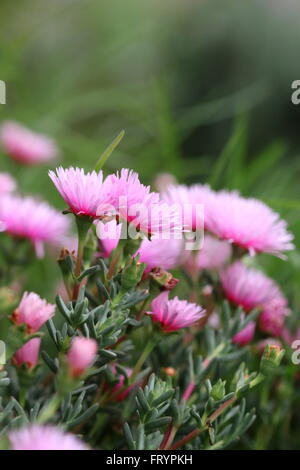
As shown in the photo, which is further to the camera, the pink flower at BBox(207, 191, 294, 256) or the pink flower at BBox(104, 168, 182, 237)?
the pink flower at BBox(207, 191, 294, 256)

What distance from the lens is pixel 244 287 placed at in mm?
538

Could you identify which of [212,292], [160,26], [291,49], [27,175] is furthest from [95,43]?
[212,292]

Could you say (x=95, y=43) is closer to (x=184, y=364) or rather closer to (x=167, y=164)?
(x=167, y=164)

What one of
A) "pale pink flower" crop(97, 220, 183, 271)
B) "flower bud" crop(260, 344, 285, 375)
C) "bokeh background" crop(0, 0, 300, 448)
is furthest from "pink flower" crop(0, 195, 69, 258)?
"bokeh background" crop(0, 0, 300, 448)

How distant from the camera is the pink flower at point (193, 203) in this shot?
0.50m

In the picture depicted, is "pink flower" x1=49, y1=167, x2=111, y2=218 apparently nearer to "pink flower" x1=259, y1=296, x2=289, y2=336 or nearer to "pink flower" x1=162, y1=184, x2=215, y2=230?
"pink flower" x1=162, y1=184, x2=215, y2=230

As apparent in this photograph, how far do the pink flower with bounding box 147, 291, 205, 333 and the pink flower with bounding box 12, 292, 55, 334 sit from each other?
73 mm

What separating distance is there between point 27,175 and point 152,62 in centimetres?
161

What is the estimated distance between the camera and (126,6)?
2.78 metres

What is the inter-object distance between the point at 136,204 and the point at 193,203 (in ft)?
0.45

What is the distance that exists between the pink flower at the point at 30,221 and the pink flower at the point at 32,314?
0.18 metres

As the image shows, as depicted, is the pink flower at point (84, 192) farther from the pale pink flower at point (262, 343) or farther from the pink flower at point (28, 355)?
the pale pink flower at point (262, 343)

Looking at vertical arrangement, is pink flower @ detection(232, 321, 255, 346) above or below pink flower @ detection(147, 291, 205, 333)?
below

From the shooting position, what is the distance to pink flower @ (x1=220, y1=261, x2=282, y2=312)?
54 cm
